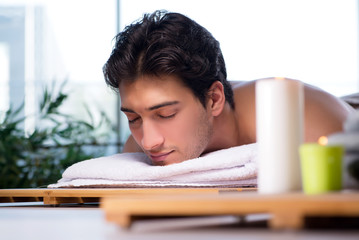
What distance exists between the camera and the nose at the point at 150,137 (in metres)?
1.94

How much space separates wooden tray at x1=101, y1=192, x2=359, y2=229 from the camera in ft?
2.39

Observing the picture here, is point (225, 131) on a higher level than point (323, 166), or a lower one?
higher

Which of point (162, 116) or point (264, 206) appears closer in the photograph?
point (264, 206)

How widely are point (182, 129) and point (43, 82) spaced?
10.7ft

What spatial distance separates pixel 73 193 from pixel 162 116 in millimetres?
484

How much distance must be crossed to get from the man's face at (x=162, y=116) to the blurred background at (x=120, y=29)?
2.19 m

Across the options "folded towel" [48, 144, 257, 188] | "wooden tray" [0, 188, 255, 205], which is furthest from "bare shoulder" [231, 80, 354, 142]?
"wooden tray" [0, 188, 255, 205]

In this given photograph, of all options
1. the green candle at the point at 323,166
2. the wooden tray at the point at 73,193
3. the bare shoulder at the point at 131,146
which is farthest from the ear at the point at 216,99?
the green candle at the point at 323,166

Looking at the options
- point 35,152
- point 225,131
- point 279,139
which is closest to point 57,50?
point 35,152

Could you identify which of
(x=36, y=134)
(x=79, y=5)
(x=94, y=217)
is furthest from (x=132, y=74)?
(x=79, y=5)

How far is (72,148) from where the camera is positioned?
12.3 ft

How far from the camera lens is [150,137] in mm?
1937

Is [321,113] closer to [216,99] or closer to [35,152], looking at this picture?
[216,99]

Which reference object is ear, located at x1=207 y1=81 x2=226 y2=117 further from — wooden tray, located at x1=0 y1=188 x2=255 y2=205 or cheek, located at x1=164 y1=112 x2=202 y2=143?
wooden tray, located at x1=0 y1=188 x2=255 y2=205
